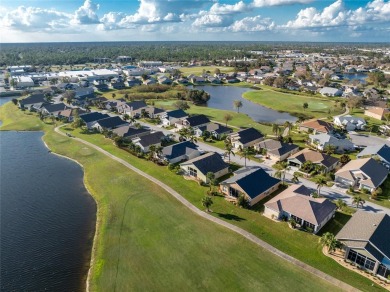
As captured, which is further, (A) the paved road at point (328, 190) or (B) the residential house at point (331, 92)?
(B) the residential house at point (331, 92)

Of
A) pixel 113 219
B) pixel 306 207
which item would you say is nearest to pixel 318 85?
pixel 306 207

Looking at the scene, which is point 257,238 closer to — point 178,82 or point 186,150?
point 186,150

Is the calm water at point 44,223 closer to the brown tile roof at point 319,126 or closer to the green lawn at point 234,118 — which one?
the green lawn at point 234,118

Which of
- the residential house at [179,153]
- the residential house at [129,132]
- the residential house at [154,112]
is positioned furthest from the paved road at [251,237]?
the residential house at [154,112]

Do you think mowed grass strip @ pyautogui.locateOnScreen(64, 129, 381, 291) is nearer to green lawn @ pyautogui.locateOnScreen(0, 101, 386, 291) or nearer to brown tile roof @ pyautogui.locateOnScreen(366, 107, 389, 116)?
green lawn @ pyautogui.locateOnScreen(0, 101, 386, 291)

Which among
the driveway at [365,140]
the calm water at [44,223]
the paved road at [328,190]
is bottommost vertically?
the driveway at [365,140]
